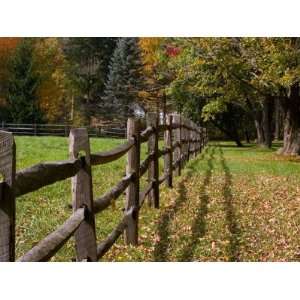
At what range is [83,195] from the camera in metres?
4.52

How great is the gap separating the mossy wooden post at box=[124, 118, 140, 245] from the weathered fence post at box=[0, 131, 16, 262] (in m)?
3.43

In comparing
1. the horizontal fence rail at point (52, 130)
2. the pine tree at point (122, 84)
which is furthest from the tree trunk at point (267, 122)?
the horizontal fence rail at point (52, 130)

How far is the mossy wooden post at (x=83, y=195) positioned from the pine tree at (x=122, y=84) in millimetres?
17092

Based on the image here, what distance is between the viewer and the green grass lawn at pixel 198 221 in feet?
19.8

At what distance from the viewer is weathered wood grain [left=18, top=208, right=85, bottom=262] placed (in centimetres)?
348

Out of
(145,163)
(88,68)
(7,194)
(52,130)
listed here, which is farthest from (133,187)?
(52,130)

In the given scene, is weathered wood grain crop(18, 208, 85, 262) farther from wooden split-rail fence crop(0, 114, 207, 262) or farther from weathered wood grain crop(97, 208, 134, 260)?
weathered wood grain crop(97, 208, 134, 260)

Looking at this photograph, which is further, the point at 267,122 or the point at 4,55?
the point at 267,122

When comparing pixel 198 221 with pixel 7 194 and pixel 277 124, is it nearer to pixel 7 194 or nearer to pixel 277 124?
pixel 7 194

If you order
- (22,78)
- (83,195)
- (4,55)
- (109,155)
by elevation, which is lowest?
(83,195)

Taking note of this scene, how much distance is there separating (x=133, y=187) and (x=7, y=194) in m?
3.73

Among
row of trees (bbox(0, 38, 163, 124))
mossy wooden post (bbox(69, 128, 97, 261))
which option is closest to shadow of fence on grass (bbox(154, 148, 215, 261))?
mossy wooden post (bbox(69, 128, 97, 261))
